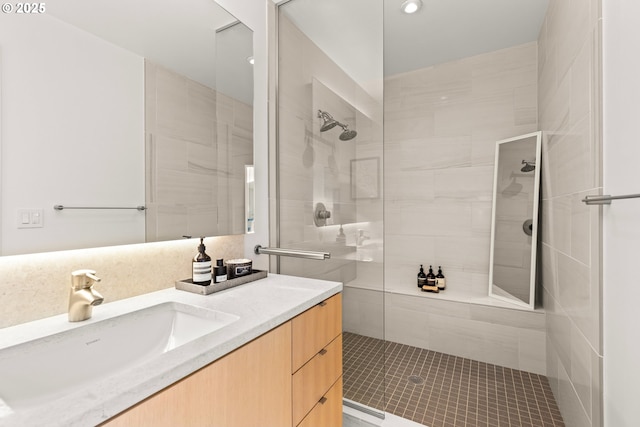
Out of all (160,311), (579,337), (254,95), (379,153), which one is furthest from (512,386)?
(254,95)

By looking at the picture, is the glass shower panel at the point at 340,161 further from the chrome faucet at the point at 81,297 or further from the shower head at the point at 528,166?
the shower head at the point at 528,166

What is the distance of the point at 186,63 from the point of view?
4.29ft

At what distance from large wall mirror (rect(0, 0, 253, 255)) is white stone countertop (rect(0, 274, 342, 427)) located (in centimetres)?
23

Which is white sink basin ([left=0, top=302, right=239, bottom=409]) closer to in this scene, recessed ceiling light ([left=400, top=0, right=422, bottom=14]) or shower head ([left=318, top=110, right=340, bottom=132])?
shower head ([left=318, top=110, right=340, bottom=132])

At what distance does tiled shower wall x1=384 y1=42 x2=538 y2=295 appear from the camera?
8.13ft

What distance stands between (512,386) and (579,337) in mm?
863

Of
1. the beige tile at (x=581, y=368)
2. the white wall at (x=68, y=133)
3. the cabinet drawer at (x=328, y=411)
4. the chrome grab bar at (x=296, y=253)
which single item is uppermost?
the white wall at (x=68, y=133)

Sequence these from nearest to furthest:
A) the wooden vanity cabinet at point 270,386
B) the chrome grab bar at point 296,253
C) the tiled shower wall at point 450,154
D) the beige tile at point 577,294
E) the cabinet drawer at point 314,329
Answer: the wooden vanity cabinet at point 270,386 → the cabinet drawer at point 314,329 → the beige tile at point 577,294 → the chrome grab bar at point 296,253 → the tiled shower wall at point 450,154

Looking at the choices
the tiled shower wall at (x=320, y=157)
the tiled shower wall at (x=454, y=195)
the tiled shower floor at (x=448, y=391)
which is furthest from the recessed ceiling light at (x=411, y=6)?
the tiled shower floor at (x=448, y=391)

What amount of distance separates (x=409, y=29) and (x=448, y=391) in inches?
98.7

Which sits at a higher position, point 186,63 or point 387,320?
point 186,63

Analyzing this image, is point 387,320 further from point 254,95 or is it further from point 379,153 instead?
point 254,95

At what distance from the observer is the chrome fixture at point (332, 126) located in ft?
5.47

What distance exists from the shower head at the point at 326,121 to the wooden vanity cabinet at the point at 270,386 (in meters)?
0.95
